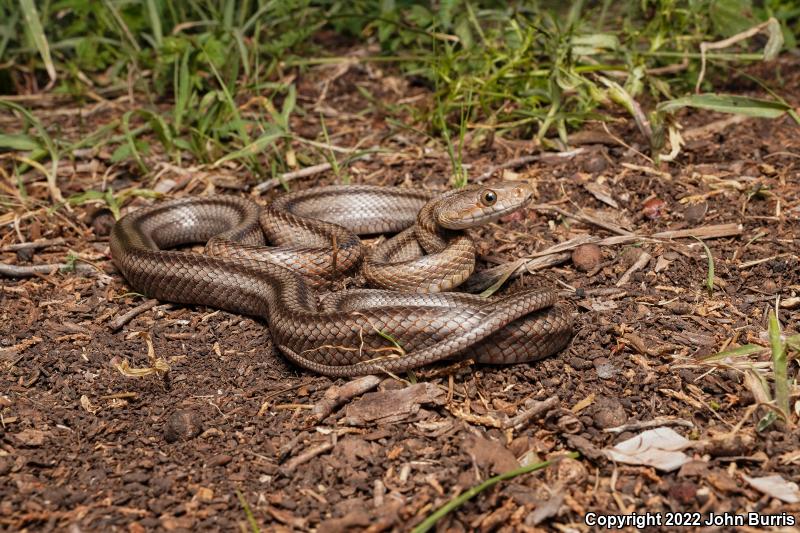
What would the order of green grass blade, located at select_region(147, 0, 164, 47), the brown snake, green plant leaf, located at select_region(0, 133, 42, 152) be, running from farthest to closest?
green grass blade, located at select_region(147, 0, 164, 47) → green plant leaf, located at select_region(0, 133, 42, 152) → the brown snake

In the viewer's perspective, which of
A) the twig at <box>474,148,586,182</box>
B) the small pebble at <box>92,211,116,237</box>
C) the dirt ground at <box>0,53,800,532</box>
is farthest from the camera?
the twig at <box>474,148,586,182</box>

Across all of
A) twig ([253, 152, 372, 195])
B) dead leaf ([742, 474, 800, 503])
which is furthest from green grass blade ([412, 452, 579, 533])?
twig ([253, 152, 372, 195])

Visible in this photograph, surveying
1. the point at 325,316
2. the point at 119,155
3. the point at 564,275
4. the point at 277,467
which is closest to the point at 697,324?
the point at 564,275

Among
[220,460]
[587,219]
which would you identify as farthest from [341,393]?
[587,219]

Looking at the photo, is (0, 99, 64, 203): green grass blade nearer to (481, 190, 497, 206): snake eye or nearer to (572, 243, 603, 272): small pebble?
(481, 190, 497, 206): snake eye

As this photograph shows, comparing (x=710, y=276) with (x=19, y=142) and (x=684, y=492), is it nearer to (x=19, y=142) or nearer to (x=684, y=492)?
(x=684, y=492)

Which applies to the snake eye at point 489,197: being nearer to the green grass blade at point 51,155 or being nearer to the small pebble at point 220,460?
the small pebble at point 220,460

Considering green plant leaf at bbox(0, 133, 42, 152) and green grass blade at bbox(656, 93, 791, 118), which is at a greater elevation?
green grass blade at bbox(656, 93, 791, 118)

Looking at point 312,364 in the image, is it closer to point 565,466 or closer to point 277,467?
point 277,467
